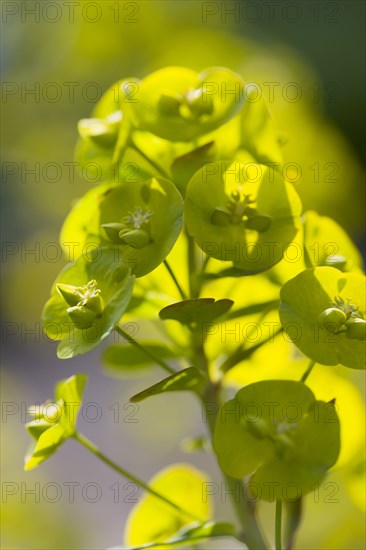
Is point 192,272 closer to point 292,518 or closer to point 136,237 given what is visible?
point 136,237

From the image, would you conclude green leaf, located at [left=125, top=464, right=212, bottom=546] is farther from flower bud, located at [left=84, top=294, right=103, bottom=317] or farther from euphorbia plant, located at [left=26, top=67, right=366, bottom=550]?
flower bud, located at [left=84, top=294, right=103, bottom=317]

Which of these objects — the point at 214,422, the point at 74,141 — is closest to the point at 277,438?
the point at 214,422

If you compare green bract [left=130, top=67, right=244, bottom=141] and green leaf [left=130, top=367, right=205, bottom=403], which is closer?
green leaf [left=130, top=367, right=205, bottom=403]

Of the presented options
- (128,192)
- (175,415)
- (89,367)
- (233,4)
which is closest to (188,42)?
(233,4)

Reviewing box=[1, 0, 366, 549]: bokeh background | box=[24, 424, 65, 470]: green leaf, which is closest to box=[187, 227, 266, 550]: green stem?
box=[24, 424, 65, 470]: green leaf

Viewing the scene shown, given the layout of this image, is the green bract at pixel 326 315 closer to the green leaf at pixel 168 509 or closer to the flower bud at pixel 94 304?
the flower bud at pixel 94 304

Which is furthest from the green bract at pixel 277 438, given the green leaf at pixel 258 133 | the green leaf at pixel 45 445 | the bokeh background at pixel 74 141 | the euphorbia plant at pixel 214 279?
the bokeh background at pixel 74 141

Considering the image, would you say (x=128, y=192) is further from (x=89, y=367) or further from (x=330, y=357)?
(x=89, y=367)
